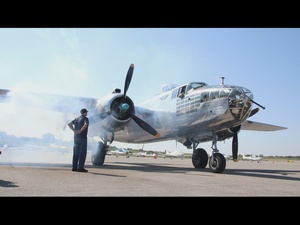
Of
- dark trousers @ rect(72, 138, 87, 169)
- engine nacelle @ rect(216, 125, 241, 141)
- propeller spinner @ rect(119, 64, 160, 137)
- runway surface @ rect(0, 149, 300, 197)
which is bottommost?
runway surface @ rect(0, 149, 300, 197)

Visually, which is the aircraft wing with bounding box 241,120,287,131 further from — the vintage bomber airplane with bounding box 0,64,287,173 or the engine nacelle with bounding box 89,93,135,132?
the engine nacelle with bounding box 89,93,135,132

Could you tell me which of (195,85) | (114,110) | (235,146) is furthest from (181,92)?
(235,146)

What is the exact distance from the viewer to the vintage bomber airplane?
12820mm

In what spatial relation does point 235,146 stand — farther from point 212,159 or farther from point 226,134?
point 212,159

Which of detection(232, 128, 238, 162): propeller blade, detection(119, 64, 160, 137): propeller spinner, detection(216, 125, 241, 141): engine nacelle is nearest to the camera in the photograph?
detection(232, 128, 238, 162): propeller blade

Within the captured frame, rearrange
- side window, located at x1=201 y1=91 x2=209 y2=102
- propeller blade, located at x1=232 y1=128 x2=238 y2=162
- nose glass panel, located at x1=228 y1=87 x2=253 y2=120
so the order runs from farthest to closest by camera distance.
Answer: propeller blade, located at x1=232 y1=128 x2=238 y2=162 < side window, located at x1=201 y1=91 x2=209 y2=102 < nose glass panel, located at x1=228 y1=87 x2=253 y2=120

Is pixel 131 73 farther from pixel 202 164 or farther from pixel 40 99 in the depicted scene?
pixel 202 164

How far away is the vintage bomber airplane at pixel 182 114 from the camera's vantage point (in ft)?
42.1

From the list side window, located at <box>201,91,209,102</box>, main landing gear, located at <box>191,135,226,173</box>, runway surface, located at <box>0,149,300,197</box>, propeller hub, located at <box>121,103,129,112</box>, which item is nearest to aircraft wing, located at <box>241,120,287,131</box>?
main landing gear, located at <box>191,135,226,173</box>

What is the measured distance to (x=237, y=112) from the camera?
12.6 meters

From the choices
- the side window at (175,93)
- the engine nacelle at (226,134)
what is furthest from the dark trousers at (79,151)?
the engine nacelle at (226,134)

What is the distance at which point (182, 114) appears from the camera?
592 inches
